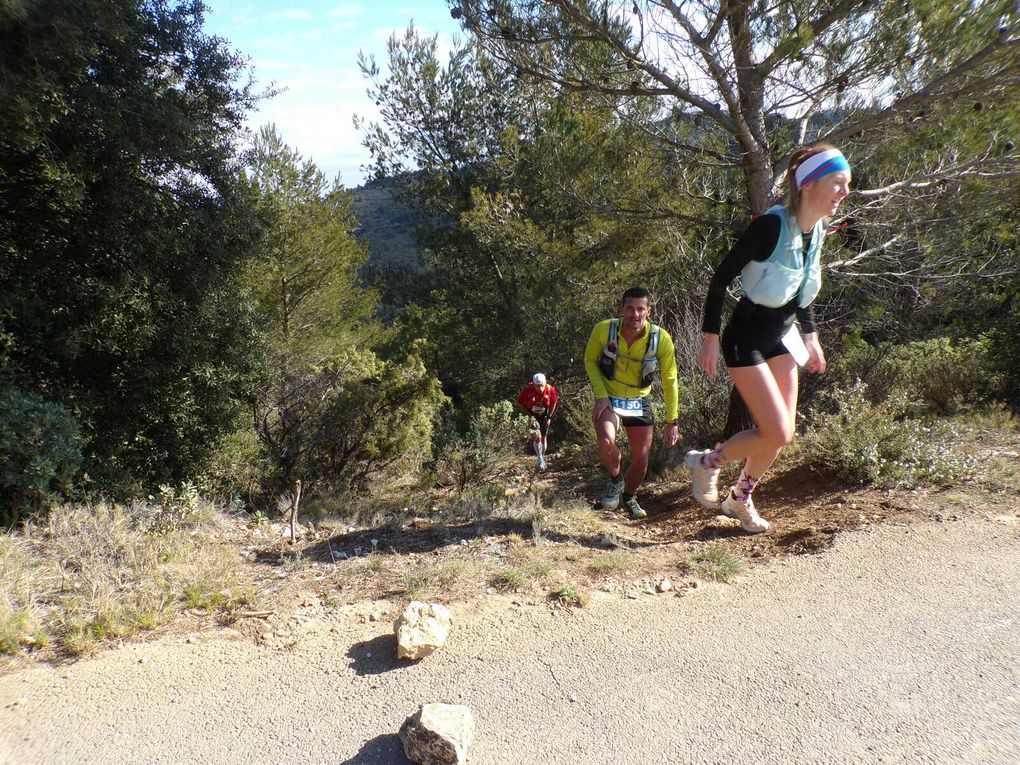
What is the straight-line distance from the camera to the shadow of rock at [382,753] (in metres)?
2.12

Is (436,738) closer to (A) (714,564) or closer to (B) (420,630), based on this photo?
(B) (420,630)

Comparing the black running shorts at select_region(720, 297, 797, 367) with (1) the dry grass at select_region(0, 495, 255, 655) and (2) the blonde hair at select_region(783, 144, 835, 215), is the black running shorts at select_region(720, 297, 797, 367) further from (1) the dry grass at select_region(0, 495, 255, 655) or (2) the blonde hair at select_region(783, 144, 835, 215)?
(1) the dry grass at select_region(0, 495, 255, 655)

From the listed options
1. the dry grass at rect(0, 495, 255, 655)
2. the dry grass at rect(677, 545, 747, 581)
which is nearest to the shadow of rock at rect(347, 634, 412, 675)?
the dry grass at rect(0, 495, 255, 655)

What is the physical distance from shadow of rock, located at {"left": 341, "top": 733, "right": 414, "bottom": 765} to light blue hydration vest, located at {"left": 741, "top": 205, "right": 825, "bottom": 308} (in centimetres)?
259

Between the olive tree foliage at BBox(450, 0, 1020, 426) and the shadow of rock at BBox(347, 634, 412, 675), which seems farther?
the olive tree foliage at BBox(450, 0, 1020, 426)

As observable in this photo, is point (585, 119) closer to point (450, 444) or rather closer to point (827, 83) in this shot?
point (827, 83)

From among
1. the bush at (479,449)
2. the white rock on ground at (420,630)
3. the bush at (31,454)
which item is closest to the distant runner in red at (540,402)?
the bush at (479,449)

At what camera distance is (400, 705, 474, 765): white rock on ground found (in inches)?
81.3

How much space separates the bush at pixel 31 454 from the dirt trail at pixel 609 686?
173 cm

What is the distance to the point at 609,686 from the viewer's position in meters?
2.45

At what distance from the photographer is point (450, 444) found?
6984 millimetres

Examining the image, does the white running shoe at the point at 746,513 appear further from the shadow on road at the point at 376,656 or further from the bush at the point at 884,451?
the shadow on road at the point at 376,656

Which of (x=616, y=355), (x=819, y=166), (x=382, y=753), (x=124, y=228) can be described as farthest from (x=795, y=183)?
(x=124, y=228)

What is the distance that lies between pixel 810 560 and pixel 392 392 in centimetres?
485
